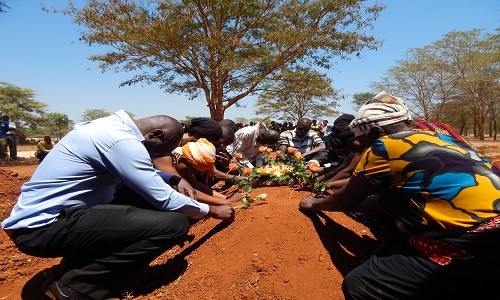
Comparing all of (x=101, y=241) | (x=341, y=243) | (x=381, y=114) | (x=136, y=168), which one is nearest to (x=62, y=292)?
(x=101, y=241)

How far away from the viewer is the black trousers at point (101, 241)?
2.25 meters

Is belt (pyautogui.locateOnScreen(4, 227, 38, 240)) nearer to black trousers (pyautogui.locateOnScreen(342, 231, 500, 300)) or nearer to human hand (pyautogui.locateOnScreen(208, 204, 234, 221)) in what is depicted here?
human hand (pyautogui.locateOnScreen(208, 204, 234, 221))

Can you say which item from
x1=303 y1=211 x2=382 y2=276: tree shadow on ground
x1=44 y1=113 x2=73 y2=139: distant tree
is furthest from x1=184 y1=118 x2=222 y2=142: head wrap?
x1=44 y1=113 x2=73 y2=139: distant tree

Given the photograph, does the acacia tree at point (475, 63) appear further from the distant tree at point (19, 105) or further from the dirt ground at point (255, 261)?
the distant tree at point (19, 105)

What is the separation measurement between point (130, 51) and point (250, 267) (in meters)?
12.9

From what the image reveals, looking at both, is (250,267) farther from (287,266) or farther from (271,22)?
(271,22)

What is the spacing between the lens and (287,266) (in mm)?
2508

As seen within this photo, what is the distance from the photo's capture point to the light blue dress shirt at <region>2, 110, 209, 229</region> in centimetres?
226

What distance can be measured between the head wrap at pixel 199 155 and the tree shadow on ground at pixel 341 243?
1.11m

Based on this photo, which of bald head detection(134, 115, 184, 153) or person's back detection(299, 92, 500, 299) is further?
bald head detection(134, 115, 184, 153)

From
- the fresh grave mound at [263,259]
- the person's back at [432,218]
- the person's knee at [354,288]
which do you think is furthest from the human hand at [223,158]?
the person's knee at [354,288]

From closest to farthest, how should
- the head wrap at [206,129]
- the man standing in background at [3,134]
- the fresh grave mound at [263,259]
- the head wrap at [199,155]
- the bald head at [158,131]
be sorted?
1. the fresh grave mound at [263,259]
2. the bald head at [158,131]
3. the head wrap at [199,155]
4. the head wrap at [206,129]
5. the man standing in background at [3,134]

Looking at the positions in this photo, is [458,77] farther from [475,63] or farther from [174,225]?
[174,225]

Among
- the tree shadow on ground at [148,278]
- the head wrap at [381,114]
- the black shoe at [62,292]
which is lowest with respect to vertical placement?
the tree shadow on ground at [148,278]
